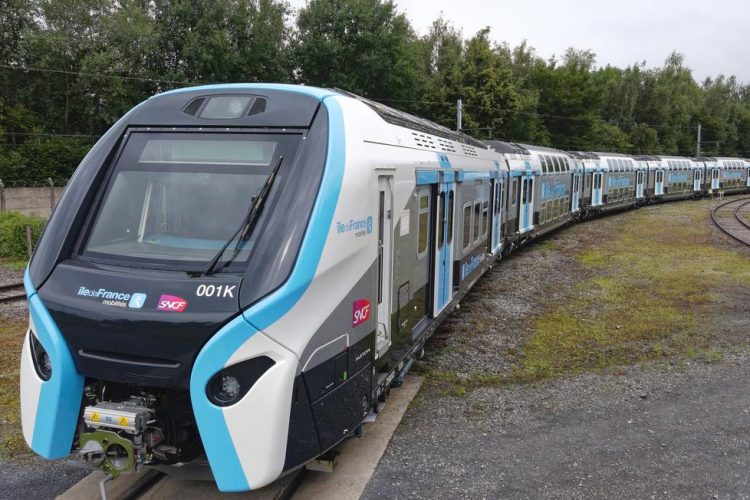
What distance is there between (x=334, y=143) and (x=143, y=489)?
3.15 meters

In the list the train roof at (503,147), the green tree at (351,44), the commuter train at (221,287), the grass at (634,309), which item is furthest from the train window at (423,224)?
the green tree at (351,44)

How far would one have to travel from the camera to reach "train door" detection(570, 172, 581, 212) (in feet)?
87.5

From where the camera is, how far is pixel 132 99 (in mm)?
35844

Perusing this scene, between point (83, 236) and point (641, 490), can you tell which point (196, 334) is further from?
point (641, 490)

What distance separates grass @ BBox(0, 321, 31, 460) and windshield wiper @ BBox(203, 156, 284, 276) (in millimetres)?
3049

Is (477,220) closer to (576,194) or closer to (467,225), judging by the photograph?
(467,225)

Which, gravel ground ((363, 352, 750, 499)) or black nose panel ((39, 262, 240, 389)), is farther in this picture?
gravel ground ((363, 352, 750, 499))

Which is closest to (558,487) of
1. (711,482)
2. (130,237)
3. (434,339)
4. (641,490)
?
(641,490)

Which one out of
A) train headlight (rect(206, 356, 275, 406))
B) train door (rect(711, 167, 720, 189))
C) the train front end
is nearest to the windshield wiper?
the train front end

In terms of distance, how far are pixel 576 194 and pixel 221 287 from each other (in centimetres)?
2531

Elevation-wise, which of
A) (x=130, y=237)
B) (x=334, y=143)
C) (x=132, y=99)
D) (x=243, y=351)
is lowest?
(x=243, y=351)

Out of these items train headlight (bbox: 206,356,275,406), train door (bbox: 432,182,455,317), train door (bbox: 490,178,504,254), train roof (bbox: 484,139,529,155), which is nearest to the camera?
train headlight (bbox: 206,356,275,406)

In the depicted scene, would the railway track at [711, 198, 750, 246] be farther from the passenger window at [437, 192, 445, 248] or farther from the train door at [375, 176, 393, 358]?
the train door at [375, 176, 393, 358]

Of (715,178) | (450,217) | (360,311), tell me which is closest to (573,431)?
(360,311)
